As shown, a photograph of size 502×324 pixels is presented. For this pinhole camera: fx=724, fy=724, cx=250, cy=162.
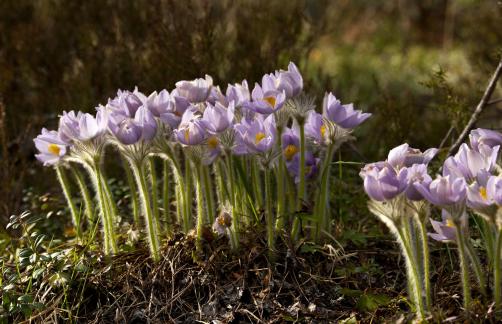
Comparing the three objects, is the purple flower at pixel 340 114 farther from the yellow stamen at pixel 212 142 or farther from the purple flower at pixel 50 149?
the purple flower at pixel 50 149

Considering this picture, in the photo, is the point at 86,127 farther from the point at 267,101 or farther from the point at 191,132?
the point at 267,101

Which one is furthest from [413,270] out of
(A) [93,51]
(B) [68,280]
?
(A) [93,51]

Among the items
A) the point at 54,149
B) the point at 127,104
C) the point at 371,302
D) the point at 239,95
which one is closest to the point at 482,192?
the point at 371,302

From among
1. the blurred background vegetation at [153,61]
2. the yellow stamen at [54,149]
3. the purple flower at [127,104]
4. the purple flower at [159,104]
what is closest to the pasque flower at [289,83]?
the purple flower at [159,104]

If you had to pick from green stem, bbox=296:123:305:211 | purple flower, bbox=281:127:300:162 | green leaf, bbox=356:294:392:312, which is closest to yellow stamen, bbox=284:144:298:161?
purple flower, bbox=281:127:300:162

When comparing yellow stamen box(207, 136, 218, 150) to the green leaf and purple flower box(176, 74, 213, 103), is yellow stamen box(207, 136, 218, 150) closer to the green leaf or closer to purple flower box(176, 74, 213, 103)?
purple flower box(176, 74, 213, 103)

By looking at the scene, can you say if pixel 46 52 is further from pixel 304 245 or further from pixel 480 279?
pixel 480 279
